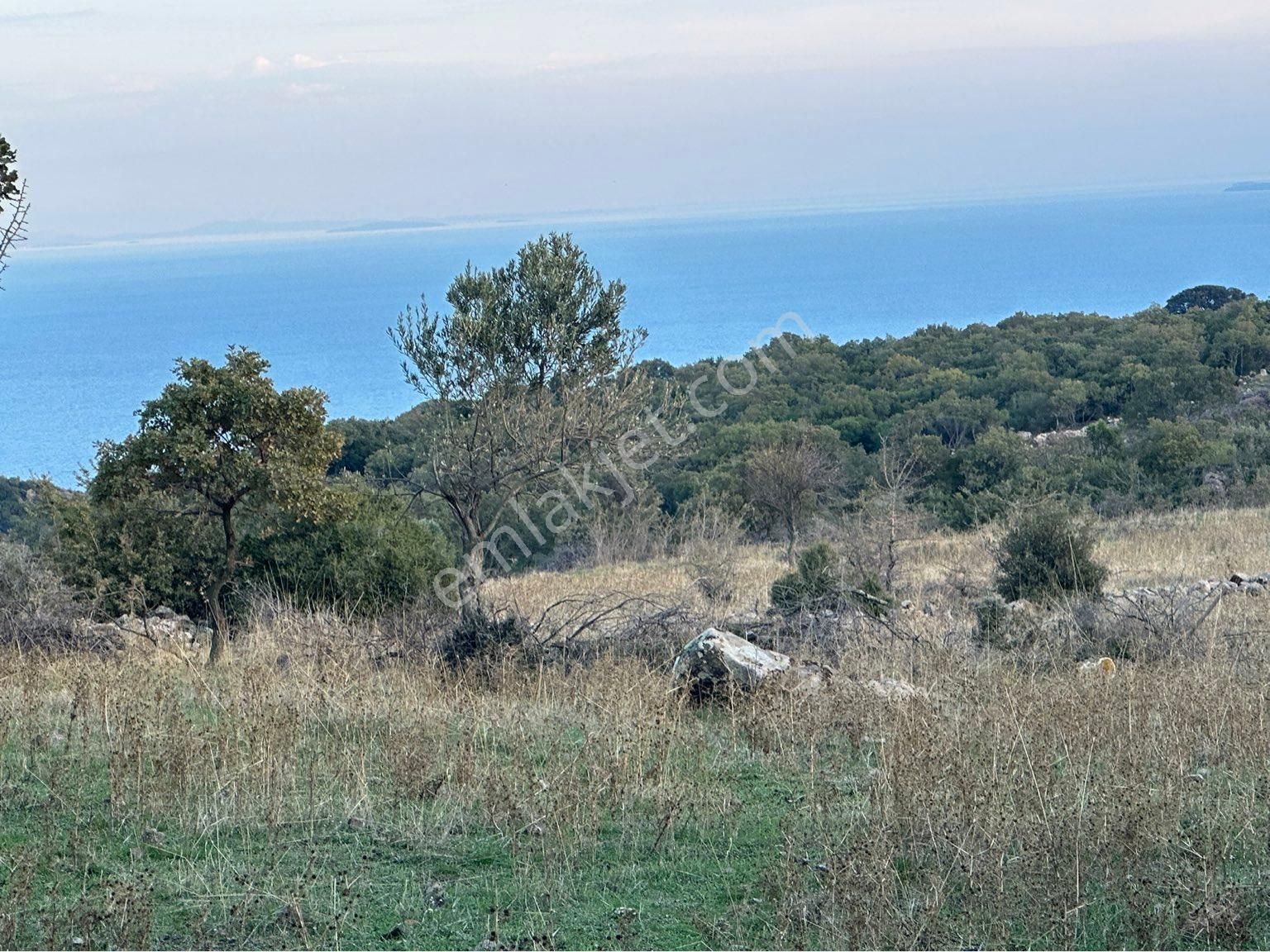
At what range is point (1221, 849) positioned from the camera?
13.2 feet

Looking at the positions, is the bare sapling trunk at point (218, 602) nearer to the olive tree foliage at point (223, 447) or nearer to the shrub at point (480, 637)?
the olive tree foliage at point (223, 447)

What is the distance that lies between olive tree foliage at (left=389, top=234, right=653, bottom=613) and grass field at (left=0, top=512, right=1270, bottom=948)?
4552mm

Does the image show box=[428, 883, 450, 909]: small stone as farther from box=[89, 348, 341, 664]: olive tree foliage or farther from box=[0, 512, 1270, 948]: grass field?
box=[89, 348, 341, 664]: olive tree foliage

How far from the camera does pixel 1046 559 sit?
1201 cm

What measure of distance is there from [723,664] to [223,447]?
513 cm

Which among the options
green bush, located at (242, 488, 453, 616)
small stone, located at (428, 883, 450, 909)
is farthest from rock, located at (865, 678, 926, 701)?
green bush, located at (242, 488, 453, 616)

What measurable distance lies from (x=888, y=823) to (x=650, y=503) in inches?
835

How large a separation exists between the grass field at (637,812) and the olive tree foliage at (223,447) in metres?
2.91

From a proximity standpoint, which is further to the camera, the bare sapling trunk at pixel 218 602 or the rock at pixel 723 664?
the bare sapling trunk at pixel 218 602

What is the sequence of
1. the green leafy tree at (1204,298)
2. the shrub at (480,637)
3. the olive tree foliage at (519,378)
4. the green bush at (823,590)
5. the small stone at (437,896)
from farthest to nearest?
the green leafy tree at (1204,298) → the olive tree foliage at (519,378) → the green bush at (823,590) → the shrub at (480,637) → the small stone at (437,896)

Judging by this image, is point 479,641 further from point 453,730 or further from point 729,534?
point 729,534

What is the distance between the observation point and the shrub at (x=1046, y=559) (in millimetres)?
11672

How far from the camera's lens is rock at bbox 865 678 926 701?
5965 mm

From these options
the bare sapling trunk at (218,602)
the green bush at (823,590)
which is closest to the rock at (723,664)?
the green bush at (823,590)
